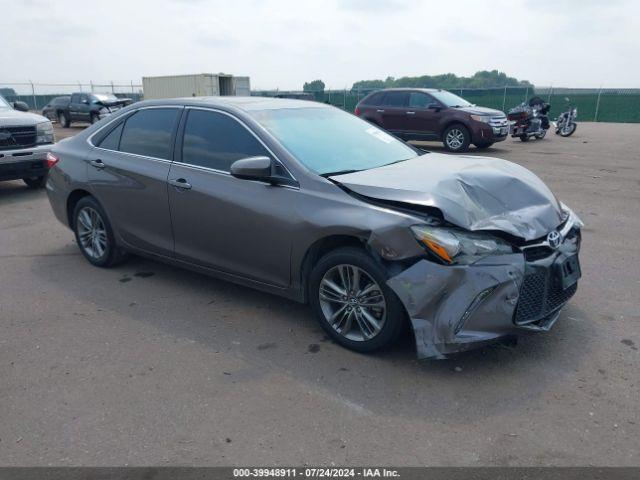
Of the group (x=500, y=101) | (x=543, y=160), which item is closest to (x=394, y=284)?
(x=543, y=160)

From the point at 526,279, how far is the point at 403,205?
0.89 meters

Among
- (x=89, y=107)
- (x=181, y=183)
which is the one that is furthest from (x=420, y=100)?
(x=89, y=107)

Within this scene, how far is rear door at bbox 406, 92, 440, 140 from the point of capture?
15.4 metres

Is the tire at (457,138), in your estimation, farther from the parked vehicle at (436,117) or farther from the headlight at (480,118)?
the headlight at (480,118)

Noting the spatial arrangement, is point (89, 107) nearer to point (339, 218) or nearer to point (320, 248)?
point (320, 248)

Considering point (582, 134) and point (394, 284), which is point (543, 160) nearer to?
point (582, 134)

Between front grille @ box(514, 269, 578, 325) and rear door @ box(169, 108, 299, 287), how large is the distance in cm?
162

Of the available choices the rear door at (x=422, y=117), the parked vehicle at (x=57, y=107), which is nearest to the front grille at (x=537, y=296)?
the rear door at (x=422, y=117)

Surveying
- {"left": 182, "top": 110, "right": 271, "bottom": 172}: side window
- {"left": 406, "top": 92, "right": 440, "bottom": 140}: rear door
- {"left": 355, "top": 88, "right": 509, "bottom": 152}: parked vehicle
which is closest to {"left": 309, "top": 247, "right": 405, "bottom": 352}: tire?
{"left": 182, "top": 110, "right": 271, "bottom": 172}: side window

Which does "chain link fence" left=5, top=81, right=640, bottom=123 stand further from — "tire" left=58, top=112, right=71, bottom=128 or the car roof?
the car roof

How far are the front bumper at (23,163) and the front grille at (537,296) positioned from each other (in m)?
8.18

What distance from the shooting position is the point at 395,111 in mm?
16062

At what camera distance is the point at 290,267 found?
4059 millimetres

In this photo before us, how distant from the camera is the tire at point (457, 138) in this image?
14961mm
